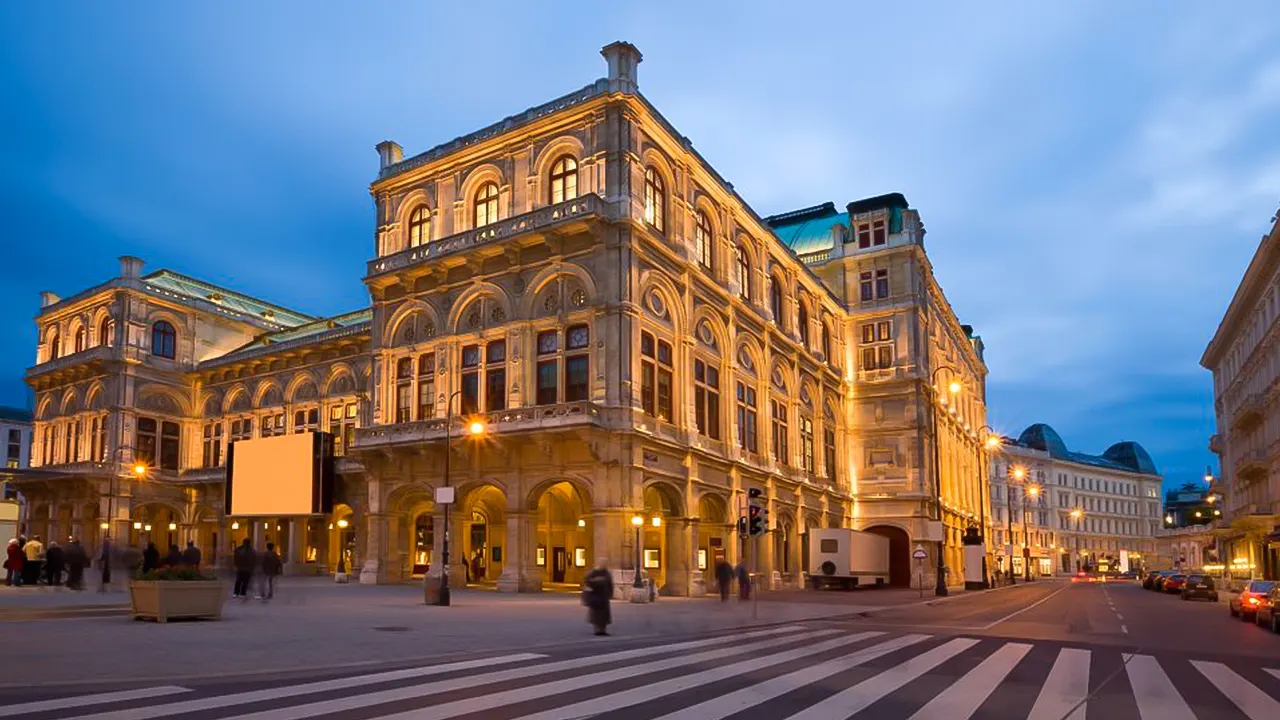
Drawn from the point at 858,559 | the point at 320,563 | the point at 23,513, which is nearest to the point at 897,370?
the point at 858,559

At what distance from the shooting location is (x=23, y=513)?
69.0 m

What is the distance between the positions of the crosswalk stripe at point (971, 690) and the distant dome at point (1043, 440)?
131 m

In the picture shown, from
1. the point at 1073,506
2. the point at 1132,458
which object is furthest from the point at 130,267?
the point at 1132,458

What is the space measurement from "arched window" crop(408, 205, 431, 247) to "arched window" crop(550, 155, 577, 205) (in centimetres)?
744

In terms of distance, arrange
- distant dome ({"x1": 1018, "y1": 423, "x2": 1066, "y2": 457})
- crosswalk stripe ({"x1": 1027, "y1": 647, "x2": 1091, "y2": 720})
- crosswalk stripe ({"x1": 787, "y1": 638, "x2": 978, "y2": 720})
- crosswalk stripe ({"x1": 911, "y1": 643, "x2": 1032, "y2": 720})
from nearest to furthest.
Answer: crosswalk stripe ({"x1": 787, "y1": 638, "x2": 978, "y2": 720}) < crosswalk stripe ({"x1": 911, "y1": 643, "x2": 1032, "y2": 720}) < crosswalk stripe ({"x1": 1027, "y1": 647, "x2": 1091, "y2": 720}) < distant dome ({"x1": 1018, "y1": 423, "x2": 1066, "y2": 457})

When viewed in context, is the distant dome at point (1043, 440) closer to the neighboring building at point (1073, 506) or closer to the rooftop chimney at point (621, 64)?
the neighboring building at point (1073, 506)

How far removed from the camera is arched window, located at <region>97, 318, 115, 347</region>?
6259 cm

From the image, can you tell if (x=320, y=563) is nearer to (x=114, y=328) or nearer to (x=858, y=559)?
(x=114, y=328)

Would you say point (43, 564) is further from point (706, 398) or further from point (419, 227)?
point (706, 398)

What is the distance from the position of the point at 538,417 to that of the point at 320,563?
27438mm

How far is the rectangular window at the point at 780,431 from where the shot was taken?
51844 mm

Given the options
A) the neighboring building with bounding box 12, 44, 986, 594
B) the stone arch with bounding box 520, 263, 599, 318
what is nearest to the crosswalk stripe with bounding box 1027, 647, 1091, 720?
the neighboring building with bounding box 12, 44, 986, 594

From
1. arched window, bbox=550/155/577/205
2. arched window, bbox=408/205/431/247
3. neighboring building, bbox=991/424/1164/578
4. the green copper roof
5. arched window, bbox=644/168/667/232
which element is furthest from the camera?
neighboring building, bbox=991/424/1164/578

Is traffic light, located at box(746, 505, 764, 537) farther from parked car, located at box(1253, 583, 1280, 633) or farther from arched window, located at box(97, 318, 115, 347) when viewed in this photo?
arched window, located at box(97, 318, 115, 347)
